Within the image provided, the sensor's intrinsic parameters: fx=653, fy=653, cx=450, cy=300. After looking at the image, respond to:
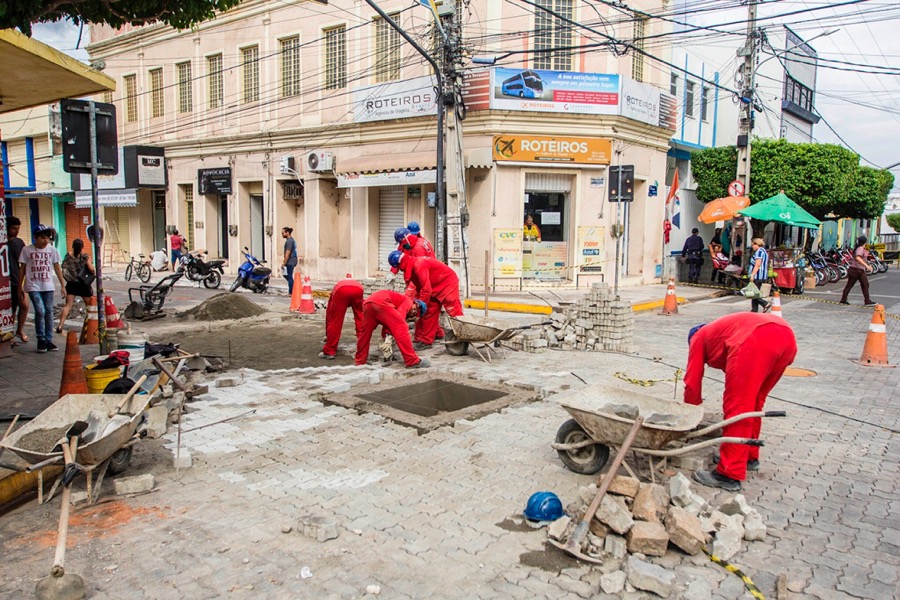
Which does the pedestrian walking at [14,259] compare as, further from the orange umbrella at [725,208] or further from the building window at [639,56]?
the orange umbrella at [725,208]

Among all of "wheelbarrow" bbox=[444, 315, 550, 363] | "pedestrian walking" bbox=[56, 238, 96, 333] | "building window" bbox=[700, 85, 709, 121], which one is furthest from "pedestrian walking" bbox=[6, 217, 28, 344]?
"building window" bbox=[700, 85, 709, 121]

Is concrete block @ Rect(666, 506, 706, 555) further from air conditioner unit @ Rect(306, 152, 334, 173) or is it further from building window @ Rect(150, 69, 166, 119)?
building window @ Rect(150, 69, 166, 119)

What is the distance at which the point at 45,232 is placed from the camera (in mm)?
9133

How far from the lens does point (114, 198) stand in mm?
27109

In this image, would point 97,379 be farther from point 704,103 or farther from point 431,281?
point 704,103

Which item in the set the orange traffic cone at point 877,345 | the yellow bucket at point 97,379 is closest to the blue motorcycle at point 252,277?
the yellow bucket at point 97,379

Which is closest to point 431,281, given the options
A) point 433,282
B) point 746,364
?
point 433,282

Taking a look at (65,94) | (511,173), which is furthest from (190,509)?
(511,173)

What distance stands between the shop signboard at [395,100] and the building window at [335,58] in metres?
0.98

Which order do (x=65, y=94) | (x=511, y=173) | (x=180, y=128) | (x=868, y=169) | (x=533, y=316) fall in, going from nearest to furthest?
(x=65, y=94), (x=533, y=316), (x=511, y=173), (x=868, y=169), (x=180, y=128)

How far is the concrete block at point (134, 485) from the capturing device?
4.52m

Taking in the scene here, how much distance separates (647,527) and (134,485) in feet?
11.2

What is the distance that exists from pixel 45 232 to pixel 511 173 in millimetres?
11770

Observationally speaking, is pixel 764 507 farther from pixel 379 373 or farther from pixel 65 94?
pixel 65 94
